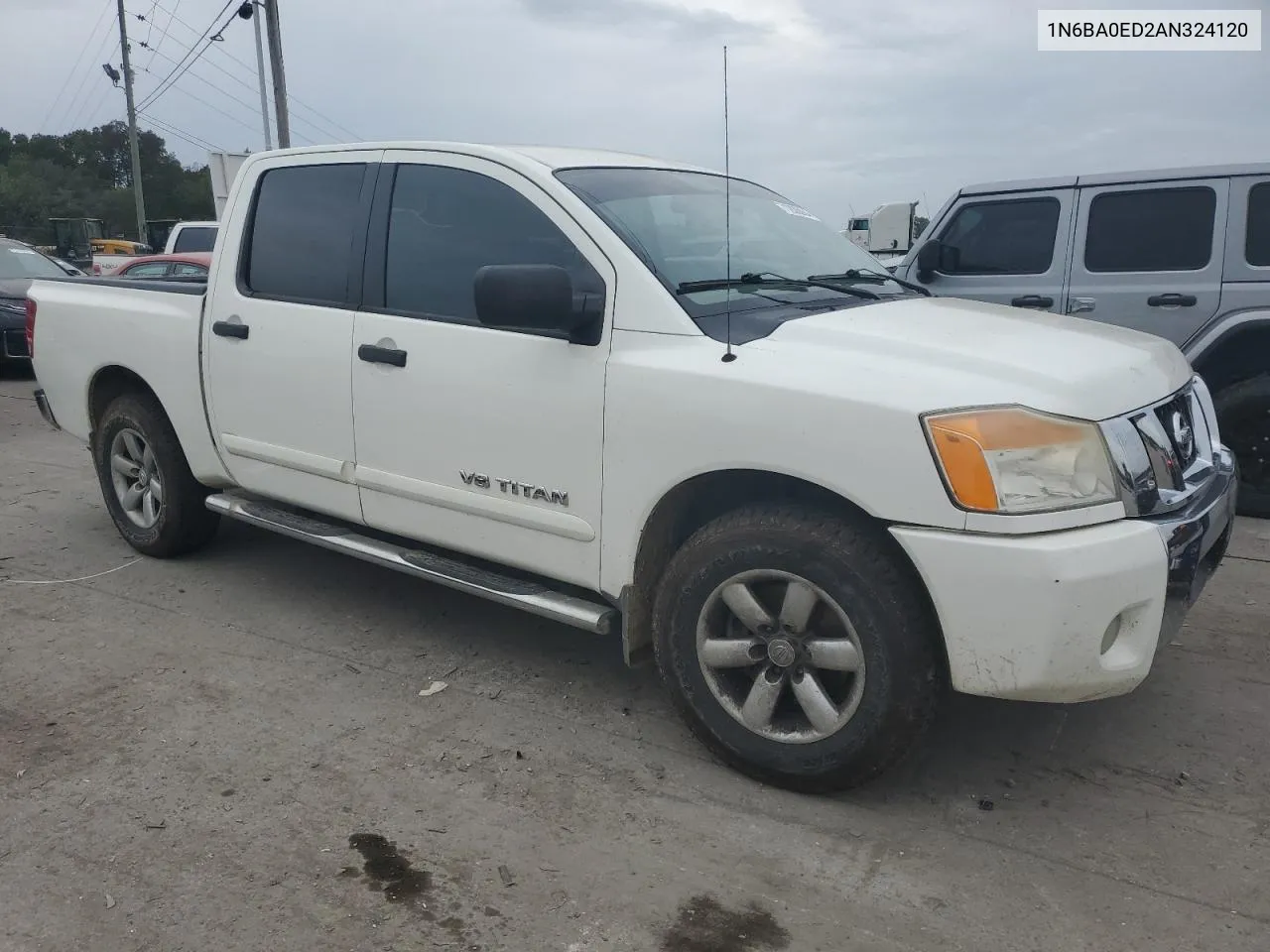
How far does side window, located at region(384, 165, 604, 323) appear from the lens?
345cm

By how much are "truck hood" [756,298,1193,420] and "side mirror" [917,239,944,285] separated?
116 inches

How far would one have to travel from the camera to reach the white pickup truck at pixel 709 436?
2611 millimetres

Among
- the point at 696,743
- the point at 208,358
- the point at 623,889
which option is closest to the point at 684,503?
the point at 696,743

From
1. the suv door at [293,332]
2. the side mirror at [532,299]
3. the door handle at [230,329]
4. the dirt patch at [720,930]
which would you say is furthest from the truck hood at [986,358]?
the door handle at [230,329]

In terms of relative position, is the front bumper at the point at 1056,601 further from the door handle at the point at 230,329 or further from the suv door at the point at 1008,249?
the suv door at the point at 1008,249

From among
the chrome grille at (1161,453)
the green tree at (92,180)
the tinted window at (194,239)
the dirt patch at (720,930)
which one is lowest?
the dirt patch at (720,930)

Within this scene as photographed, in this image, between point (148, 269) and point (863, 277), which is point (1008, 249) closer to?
point (863, 277)

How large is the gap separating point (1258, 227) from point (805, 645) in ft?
14.6

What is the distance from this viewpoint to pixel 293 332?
13.3 ft

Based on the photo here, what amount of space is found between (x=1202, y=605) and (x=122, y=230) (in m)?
70.7

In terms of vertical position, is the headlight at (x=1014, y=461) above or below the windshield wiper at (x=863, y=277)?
below

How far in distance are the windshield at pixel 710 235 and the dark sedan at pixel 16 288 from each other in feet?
29.9

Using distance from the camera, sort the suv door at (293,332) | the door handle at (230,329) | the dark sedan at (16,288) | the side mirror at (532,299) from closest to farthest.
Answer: the side mirror at (532,299), the suv door at (293,332), the door handle at (230,329), the dark sedan at (16,288)

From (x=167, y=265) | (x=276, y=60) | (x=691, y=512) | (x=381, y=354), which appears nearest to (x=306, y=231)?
(x=381, y=354)
